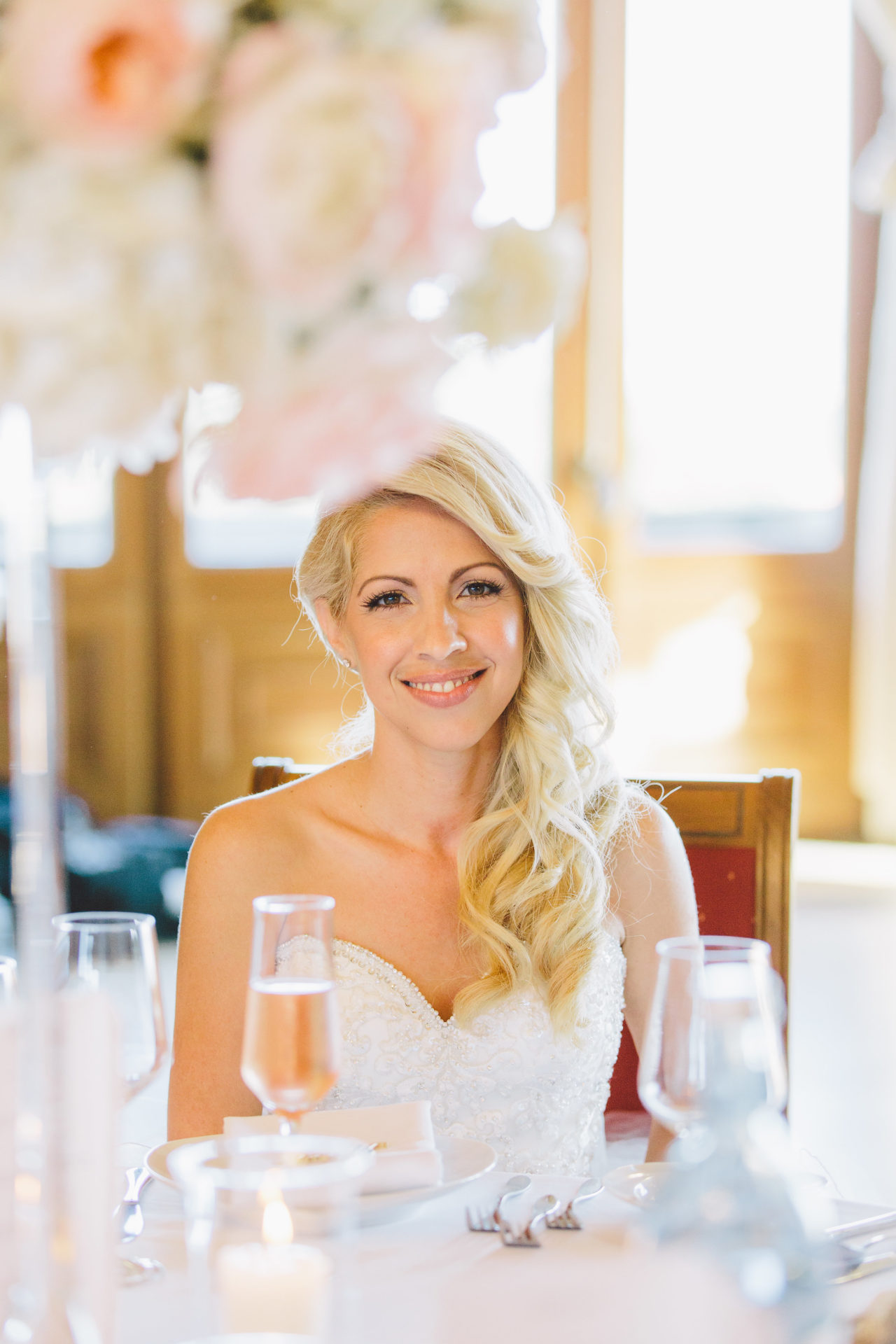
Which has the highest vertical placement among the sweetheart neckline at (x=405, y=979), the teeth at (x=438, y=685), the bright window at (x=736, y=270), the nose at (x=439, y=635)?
the bright window at (x=736, y=270)

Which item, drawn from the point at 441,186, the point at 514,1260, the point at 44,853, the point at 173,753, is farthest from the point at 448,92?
the point at 173,753

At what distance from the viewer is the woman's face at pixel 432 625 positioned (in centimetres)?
187

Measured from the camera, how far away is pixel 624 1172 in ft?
3.89

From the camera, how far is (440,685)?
186 cm

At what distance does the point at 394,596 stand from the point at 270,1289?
1.31 m

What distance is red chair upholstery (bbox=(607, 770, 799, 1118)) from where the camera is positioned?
1.94m

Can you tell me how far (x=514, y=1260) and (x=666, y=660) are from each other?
4.68 metres

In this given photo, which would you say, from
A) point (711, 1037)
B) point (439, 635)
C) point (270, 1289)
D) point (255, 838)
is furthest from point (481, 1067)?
point (270, 1289)

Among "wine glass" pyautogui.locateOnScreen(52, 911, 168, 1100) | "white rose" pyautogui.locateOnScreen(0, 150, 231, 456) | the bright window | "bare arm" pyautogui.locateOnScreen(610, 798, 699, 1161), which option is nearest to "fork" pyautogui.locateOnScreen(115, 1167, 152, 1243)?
"wine glass" pyautogui.locateOnScreen(52, 911, 168, 1100)

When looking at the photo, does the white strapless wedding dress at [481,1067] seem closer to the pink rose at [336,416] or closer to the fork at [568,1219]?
the fork at [568,1219]

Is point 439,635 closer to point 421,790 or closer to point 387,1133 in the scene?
point 421,790

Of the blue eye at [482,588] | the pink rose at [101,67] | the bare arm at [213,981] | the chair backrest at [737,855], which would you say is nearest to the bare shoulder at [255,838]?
the bare arm at [213,981]

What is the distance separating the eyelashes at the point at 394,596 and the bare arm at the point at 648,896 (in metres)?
0.41

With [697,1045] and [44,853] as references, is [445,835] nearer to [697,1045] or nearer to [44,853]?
[697,1045]
